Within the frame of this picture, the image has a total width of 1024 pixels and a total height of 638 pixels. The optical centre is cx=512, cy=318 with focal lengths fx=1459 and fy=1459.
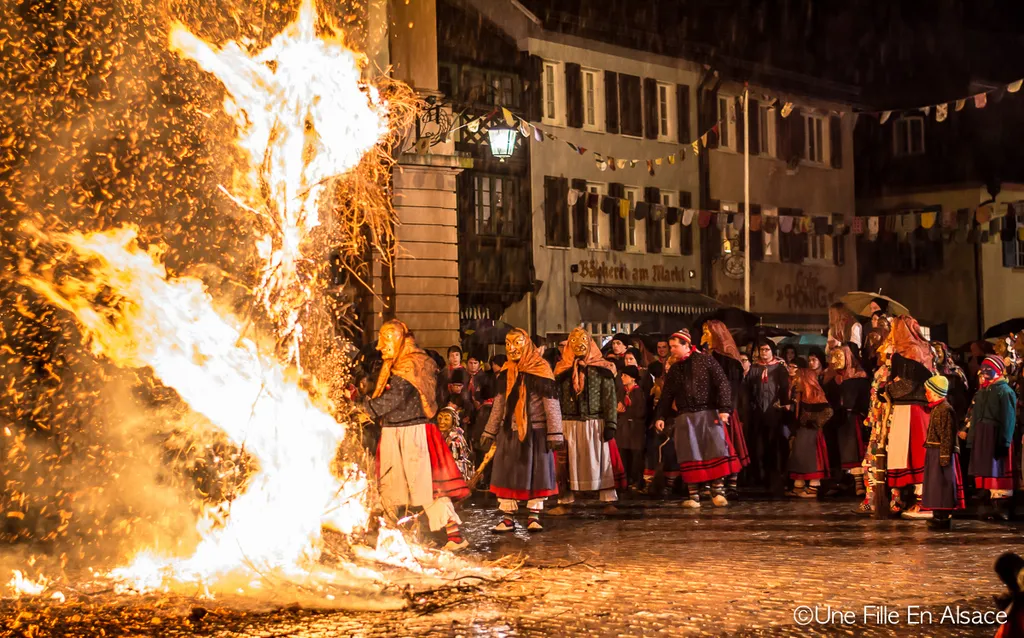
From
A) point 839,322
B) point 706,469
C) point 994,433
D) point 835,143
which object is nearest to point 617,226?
point 835,143

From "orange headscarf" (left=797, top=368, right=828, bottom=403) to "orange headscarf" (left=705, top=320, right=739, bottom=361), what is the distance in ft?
3.30

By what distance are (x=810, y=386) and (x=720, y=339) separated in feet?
4.13

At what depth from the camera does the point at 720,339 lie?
1767cm

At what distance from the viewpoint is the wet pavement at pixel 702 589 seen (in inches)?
316

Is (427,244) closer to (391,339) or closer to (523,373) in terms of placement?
(523,373)

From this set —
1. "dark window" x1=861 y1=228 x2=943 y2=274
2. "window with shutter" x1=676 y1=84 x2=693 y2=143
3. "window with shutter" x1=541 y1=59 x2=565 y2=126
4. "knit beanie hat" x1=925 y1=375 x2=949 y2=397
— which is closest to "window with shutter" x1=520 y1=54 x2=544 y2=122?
"window with shutter" x1=541 y1=59 x2=565 y2=126

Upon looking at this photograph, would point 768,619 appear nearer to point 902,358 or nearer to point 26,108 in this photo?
point 902,358

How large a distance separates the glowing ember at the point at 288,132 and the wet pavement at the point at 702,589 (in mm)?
2175

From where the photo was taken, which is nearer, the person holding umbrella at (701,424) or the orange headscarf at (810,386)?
the person holding umbrella at (701,424)

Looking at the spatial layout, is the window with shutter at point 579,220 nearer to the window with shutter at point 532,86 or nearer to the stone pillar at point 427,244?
the window with shutter at point 532,86

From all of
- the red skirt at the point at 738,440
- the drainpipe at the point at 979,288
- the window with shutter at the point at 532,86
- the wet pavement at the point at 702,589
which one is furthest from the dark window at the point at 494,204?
the wet pavement at the point at 702,589

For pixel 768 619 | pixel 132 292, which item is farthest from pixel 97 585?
pixel 768 619

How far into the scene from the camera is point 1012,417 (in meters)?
14.1

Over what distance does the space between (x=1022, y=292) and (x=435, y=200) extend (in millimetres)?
27740
